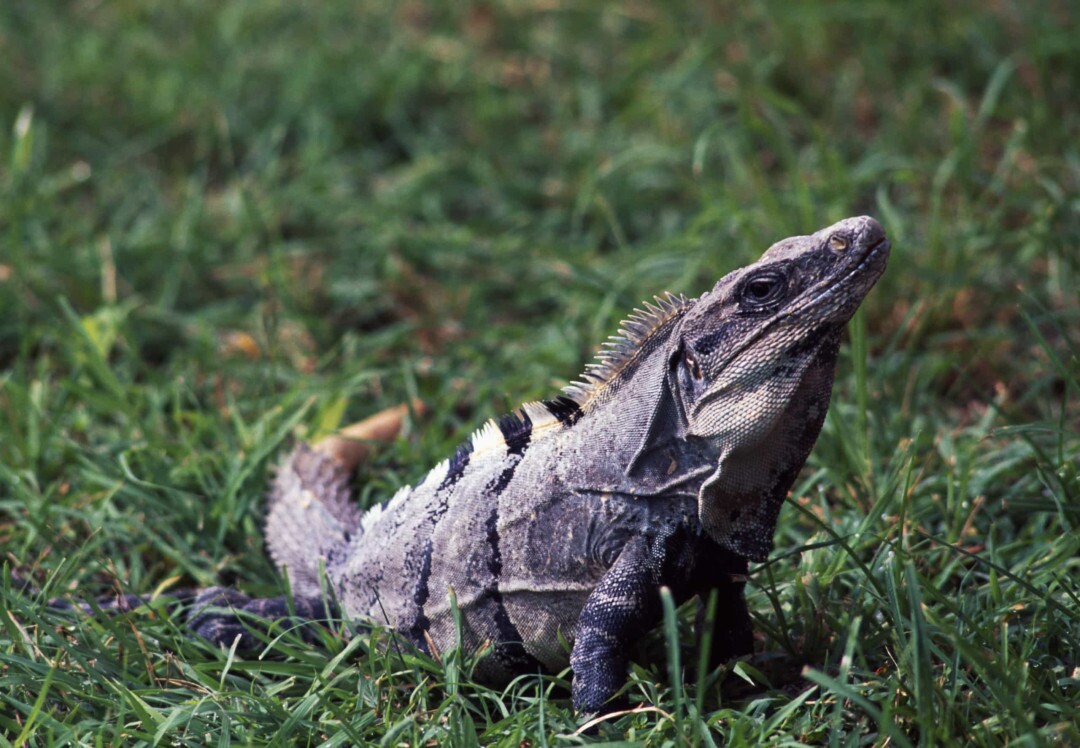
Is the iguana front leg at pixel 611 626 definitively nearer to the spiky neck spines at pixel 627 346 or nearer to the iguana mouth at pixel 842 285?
the spiky neck spines at pixel 627 346

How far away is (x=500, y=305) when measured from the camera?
18.5ft

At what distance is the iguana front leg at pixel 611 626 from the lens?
9.55ft

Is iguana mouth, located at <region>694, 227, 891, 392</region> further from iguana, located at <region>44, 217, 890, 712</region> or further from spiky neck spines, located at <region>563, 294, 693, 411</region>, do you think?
spiky neck spines, located at <region>563, 294, 693, 411</region>

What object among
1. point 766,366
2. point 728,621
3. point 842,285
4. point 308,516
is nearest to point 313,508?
point 308,516

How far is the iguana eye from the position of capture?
2.91 m

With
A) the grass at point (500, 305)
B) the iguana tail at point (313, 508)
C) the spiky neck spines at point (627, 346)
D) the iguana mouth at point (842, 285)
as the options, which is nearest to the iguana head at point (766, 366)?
the iguana mouth at point (842, 285)

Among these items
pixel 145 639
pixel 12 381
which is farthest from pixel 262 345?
pixel 145 639

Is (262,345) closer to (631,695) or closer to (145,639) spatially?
(145,639)

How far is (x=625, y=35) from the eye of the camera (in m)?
7.35

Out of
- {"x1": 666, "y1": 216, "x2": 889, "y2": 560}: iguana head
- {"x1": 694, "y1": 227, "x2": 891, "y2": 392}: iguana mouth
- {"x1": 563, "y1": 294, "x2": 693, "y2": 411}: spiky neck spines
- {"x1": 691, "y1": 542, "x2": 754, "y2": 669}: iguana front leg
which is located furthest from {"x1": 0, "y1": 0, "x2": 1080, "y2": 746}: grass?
{"x1": 563, "y1": 294, "x2": 693, "y2": 411}: spiky neck spines

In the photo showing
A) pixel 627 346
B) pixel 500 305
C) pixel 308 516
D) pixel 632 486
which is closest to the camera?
pixel 632 486

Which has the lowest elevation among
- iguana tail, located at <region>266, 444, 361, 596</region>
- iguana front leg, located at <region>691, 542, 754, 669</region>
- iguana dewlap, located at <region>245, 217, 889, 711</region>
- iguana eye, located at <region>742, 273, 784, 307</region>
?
iguana tail, located at <region>266, 444, 361, 596</region>

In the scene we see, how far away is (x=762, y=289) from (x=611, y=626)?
3.10ft

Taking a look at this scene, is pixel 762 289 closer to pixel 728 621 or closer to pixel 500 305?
pixel 728 621
